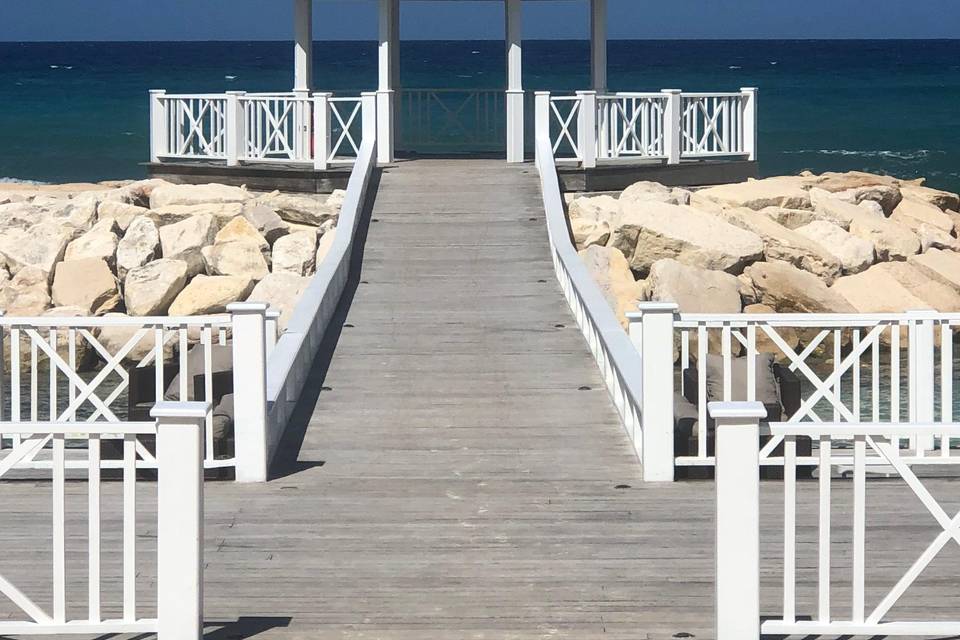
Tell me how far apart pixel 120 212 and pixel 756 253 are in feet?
27.9

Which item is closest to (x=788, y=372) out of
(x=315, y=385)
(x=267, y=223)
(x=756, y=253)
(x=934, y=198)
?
(x=315, y=385)

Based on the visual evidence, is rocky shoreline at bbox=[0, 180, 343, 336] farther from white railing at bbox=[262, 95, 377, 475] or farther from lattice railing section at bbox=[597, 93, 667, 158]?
lattice railing section at bbox=[597, 93, 667, 158]

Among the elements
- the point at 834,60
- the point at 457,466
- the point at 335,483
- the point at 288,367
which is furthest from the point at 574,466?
the point at 834,60

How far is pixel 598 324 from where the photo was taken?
11.0 meters

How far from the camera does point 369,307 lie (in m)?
13.7

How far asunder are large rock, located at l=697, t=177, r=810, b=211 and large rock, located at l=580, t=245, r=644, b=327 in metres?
3.32

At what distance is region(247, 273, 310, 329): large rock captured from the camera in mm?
17344

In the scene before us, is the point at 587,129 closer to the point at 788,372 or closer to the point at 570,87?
the point at 788,372

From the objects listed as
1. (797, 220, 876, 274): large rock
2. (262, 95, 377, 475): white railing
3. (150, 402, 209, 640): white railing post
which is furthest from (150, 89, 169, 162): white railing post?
(150, 402, 209, 640): white railing post

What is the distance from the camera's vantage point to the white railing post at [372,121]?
19625 millimetres

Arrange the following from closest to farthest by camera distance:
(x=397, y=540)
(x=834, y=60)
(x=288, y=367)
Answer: (x=397, y=540) < (x=288, y=367) < (x=834, y=60)

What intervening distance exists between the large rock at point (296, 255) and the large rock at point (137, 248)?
1572mm

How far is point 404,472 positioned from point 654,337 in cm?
163

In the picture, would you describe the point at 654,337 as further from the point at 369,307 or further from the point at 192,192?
the point at 192,192
